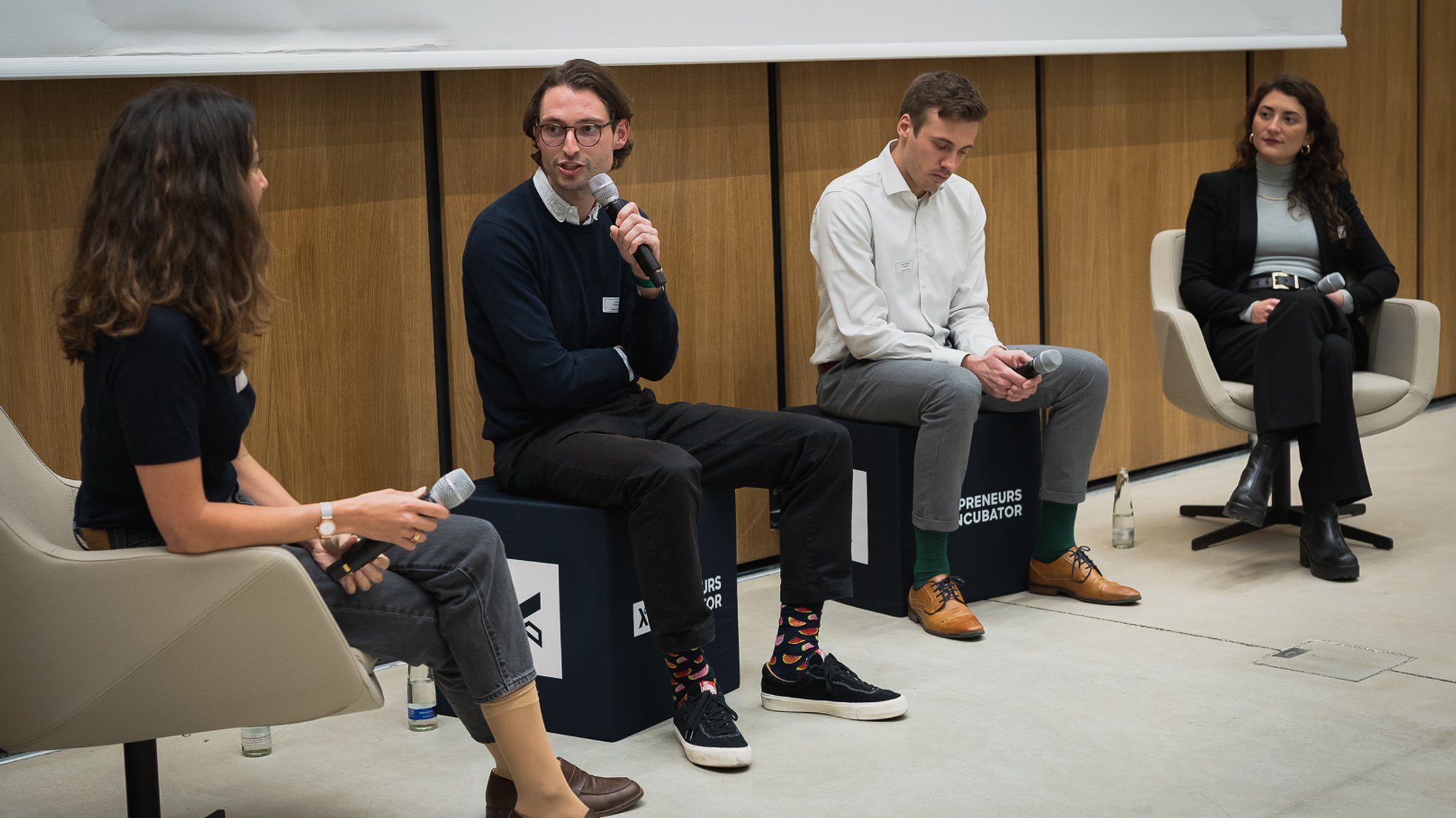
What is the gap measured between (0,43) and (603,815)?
183 cm

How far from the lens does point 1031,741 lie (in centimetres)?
273

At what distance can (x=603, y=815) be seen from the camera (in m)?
2.44

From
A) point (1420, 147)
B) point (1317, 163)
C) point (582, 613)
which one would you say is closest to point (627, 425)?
point (582, 613)

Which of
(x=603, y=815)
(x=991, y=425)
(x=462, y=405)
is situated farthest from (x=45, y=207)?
(x=991, y=425)

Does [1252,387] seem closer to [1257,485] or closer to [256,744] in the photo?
[1257,485]

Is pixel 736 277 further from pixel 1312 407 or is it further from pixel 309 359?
pixel 1312 407

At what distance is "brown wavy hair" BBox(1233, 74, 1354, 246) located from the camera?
4180 millimetres

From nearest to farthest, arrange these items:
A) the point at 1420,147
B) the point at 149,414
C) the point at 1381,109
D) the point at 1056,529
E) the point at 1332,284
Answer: the point at 149,414 < the point at 1056,529 < the point at 1332,284 < the point at 1381,109 < the point at 1420,147

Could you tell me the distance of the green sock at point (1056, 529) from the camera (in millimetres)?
3721

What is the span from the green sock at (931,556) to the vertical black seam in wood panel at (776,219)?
0.77 m

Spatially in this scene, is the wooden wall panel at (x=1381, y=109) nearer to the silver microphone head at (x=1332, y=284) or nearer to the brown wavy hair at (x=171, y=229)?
the silver microphone head at (x=1332, y=284)

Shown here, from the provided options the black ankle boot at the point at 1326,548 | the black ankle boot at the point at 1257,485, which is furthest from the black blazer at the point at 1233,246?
the black ankle boot at the point at 1326,548

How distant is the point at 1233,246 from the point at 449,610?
9.67 feet

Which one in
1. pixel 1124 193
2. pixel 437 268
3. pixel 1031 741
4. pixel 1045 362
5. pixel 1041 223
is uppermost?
pixel 1124 193
